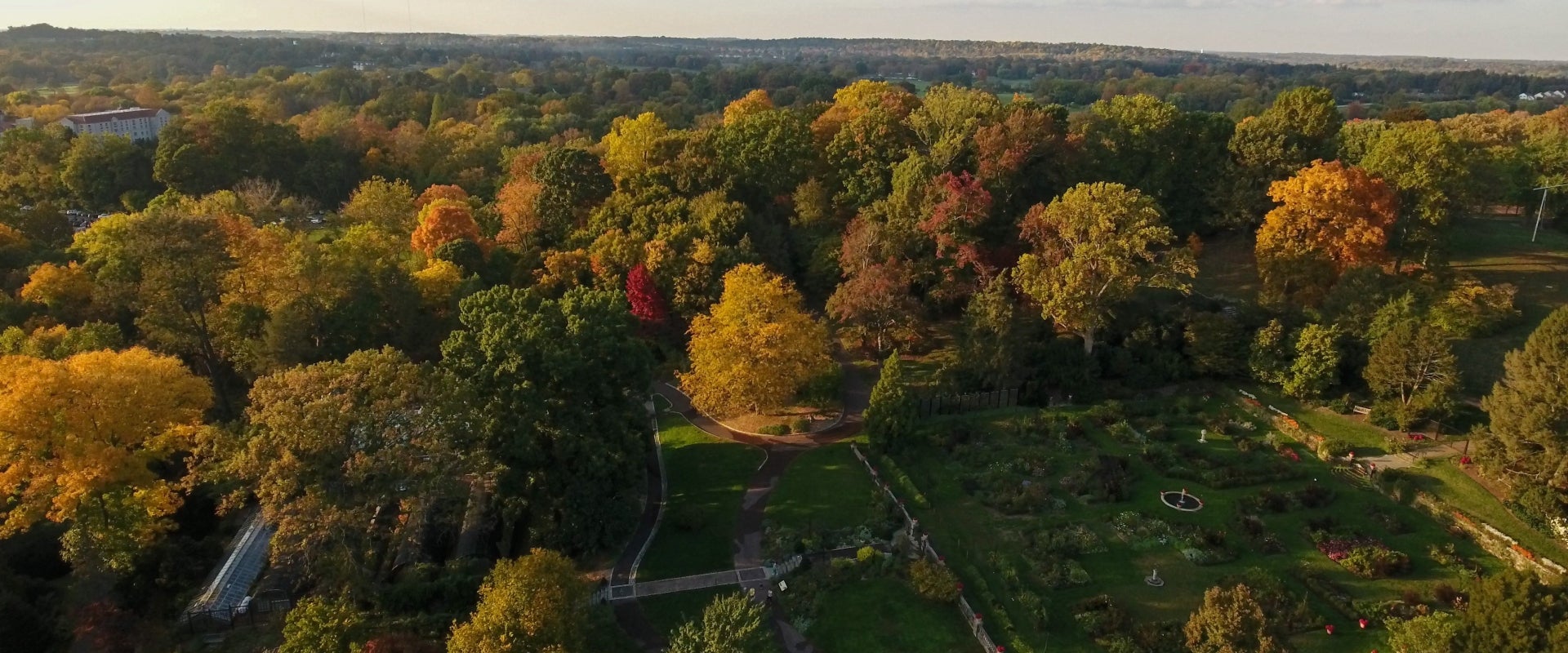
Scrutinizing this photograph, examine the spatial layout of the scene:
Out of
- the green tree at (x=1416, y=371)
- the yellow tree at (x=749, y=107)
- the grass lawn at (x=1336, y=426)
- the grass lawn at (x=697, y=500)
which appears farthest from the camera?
the yellow tree at (x=749, y=107)

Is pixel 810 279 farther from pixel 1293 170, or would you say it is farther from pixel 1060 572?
pixel 1293 170

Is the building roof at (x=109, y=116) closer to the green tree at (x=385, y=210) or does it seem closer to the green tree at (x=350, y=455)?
the green tree at (x=385, y=210)

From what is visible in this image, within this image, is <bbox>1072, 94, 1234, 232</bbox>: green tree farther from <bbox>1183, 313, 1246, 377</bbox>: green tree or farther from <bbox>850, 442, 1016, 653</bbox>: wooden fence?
<bbox>850, 442, 1016, 653</bbox>: wooden fence

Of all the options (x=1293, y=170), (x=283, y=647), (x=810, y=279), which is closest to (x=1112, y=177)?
(x=1293, y=170)

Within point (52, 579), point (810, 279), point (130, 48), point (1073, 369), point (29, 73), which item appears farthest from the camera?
point (130, 48)

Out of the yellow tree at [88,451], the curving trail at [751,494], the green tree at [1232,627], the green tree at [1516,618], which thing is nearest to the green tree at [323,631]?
the curving trail at [751,494]
